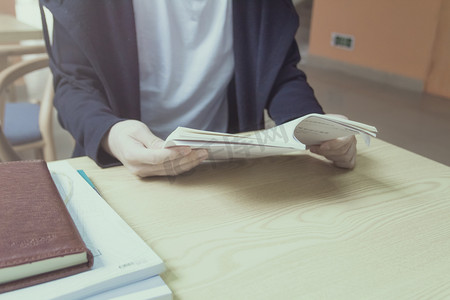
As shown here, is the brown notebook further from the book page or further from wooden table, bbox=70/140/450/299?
the book page

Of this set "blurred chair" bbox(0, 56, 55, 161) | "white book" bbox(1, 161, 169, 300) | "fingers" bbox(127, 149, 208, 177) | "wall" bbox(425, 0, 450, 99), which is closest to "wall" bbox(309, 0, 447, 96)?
"wall" bbox(425, 0, 450, 99)

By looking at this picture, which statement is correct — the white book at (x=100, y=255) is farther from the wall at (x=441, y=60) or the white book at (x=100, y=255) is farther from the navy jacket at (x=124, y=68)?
the wall at (x=441, y=60)

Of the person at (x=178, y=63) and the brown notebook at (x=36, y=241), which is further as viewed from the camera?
the person at (x=178, y=63)

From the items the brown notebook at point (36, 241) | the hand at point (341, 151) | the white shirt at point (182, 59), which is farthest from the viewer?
the white shirt at point (182, 59)

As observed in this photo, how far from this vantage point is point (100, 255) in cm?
41

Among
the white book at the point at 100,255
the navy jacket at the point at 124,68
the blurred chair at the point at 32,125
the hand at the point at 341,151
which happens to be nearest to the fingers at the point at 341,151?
the hand at the point at 341,151

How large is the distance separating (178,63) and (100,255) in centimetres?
66

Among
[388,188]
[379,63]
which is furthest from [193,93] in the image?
[379,63]

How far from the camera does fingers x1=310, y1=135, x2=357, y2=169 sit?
0.69m

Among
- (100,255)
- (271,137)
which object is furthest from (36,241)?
(271,137)

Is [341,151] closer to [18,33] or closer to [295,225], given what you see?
[295,225]

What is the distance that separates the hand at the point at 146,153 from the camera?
1.99 ft

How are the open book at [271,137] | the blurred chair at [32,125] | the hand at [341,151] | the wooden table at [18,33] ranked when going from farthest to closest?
1. the wooden table at [18,33]
2. the blurred chair at [32,125]
3. the hand at [341,151]
4. the open book at [271,137]

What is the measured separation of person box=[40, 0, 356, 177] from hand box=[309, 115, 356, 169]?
17 centimetres
